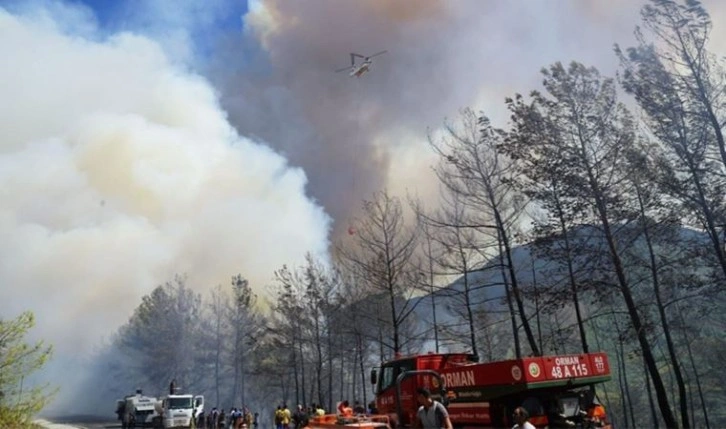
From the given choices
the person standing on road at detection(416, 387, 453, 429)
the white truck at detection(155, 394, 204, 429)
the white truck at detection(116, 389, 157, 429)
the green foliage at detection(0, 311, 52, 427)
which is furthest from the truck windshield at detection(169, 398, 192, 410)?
the person standing on road at detection(416, 387, 453, 429)

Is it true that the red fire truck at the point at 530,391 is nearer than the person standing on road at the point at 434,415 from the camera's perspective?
No

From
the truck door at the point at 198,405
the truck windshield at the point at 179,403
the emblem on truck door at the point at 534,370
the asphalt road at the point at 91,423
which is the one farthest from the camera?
the asphalt road at the point at 91,423

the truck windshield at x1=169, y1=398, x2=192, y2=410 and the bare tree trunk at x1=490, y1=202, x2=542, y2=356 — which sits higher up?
the bare tree trunk at x1=490, y1=202, x2=542, y2=356

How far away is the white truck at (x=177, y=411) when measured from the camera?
32438 mm

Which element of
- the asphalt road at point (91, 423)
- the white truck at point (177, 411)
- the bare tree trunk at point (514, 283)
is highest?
the bare tree trunk at point (514, 283)

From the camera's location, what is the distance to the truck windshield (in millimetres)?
32844

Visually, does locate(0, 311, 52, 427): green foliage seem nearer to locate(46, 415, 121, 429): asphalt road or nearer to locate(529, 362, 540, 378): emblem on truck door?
locate(529, 362, 540, 378): emblem on truck door

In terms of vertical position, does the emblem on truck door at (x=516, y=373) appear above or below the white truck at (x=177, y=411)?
above

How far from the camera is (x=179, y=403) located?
3309cm

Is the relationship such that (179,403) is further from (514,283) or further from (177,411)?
(514,283)

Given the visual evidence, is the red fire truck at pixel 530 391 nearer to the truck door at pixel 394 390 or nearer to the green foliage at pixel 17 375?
the truck door at pixel 394 390

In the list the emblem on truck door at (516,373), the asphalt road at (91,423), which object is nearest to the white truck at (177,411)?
the asphalt road at (91,423)

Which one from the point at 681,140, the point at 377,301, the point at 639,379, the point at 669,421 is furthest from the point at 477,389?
the point at 639,379

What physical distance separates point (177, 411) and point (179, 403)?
0.50 m
